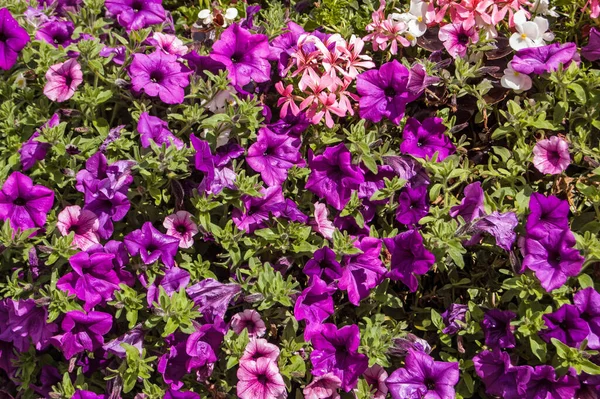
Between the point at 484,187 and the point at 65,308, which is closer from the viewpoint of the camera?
the point at 65,308

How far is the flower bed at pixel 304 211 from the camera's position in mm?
2260

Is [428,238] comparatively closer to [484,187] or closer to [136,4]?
[484,187]

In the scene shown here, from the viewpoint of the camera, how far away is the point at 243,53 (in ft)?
8.50

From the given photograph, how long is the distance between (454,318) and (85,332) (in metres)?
1.17

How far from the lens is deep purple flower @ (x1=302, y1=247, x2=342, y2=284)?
229cm

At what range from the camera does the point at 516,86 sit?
2570mm

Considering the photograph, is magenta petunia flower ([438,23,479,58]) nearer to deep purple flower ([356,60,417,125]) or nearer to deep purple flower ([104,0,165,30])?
deep purple flower ([356,60,417,125])

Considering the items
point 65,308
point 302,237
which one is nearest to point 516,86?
point 302,237

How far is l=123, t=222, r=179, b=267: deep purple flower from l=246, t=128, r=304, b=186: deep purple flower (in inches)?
14.6

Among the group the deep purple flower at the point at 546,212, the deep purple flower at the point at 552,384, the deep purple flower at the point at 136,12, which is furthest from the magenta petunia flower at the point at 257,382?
the deep purple flower at the point at 136,12

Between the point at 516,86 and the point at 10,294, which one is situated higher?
the point at 516,86

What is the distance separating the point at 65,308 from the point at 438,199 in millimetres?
1295

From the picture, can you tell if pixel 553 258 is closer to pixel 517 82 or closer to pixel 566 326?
pixel 566 326

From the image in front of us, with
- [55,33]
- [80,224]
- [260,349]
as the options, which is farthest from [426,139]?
[55,33]
